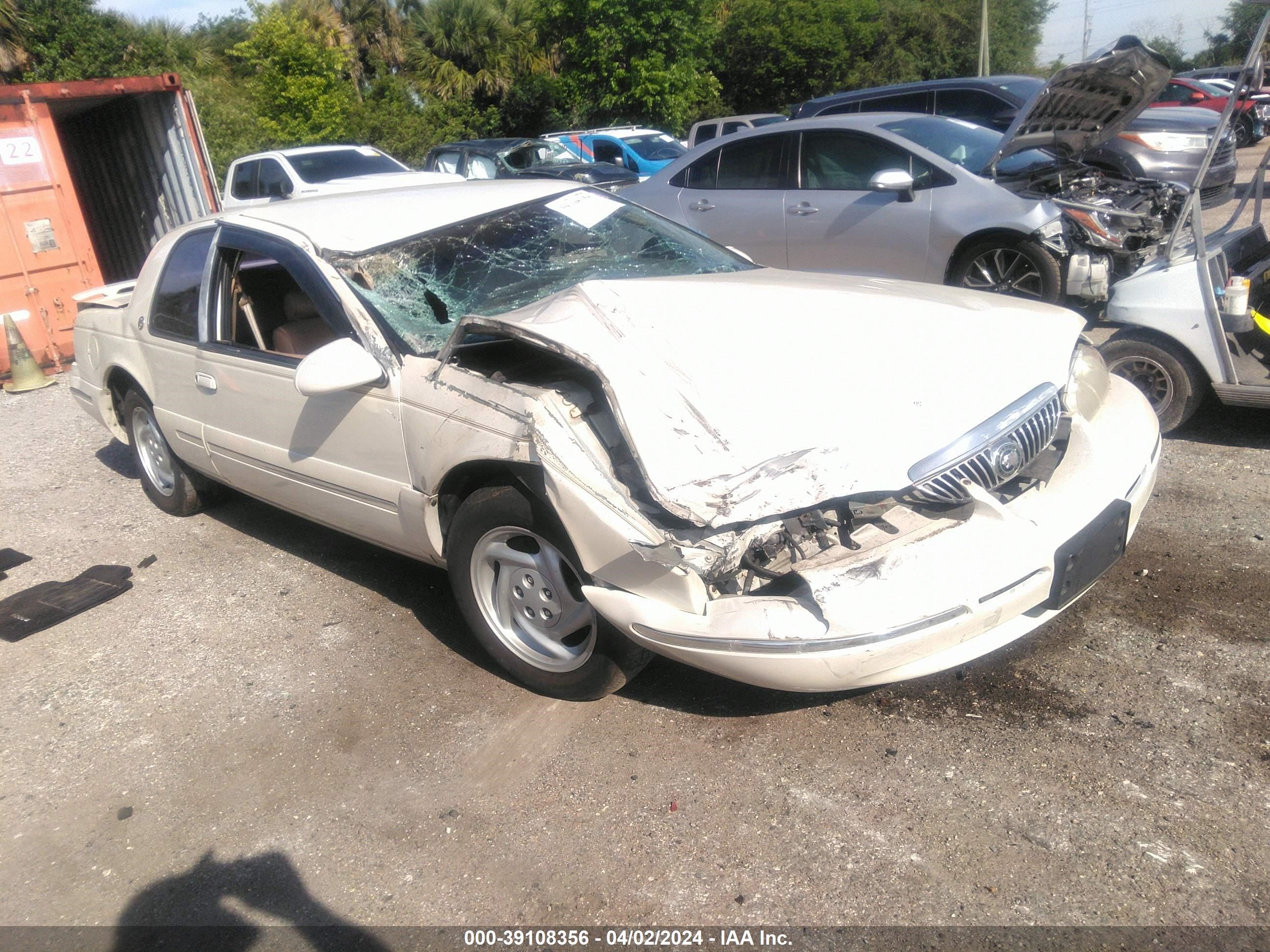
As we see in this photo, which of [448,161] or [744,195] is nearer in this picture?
[744,195]

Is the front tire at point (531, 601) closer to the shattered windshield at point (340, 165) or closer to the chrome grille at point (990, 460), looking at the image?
the chrome grille at point (990, 460)

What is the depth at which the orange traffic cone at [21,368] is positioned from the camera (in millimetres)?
8945

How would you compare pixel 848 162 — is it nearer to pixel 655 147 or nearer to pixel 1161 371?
pixel 1161 371

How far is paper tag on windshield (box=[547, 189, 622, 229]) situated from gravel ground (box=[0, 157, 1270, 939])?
1783 millimetres

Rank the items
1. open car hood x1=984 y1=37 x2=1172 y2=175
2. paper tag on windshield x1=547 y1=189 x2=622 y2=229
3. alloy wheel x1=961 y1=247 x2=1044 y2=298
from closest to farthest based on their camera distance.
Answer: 1. paper tag on windshield x1=547 y1=189 x2=622 y2=229
2. open car hood x1=984 y1=37 x2=1172 y2=175
3. alloy wheel x1=961 y1=247 x2=1044 y2=298

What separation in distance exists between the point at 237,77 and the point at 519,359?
124 ft

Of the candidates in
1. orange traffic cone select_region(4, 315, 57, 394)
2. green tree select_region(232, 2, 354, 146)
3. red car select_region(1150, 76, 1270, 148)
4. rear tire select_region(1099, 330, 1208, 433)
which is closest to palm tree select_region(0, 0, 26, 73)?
green tree select_region(232, 2, 354, 146)

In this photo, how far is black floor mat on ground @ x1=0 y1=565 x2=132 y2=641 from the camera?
4.46 meters

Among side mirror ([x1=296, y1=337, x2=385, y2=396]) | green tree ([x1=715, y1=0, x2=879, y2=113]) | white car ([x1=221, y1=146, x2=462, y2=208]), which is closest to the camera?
side mirror ([x1=296, y1=337, x2=385, y2=396])

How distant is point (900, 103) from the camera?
1137 centimetres

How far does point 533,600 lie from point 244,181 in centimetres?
1291

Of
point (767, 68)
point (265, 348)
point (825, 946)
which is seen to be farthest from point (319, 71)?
point (825, 946)

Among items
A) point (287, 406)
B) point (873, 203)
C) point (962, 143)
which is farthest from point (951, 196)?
point (287, 406)

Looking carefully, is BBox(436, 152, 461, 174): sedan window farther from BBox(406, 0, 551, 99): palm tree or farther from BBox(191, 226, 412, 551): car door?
BBox(406, 0, 551, 99): palm tree
